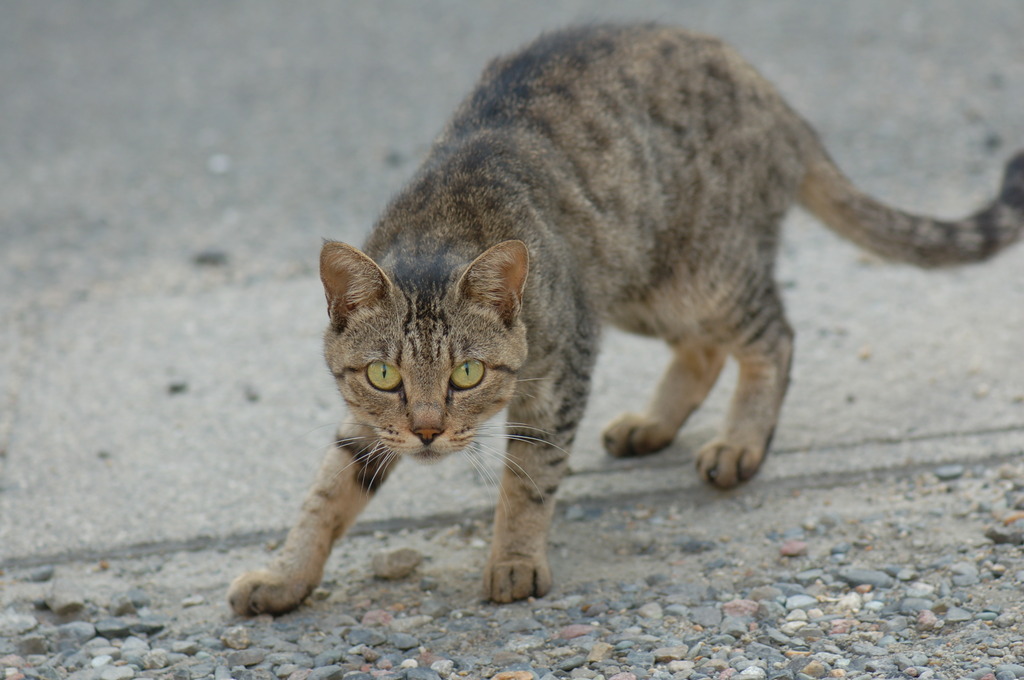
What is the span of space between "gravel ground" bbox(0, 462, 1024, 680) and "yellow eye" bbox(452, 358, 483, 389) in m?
0.69

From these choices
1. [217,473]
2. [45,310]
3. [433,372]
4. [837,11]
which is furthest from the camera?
[837,11]

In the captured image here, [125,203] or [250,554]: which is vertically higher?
[125,203]

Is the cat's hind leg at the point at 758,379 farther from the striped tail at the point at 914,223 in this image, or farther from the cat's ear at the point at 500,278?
the cat's ear at the point at 500,278

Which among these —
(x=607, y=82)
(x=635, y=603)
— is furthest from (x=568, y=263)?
(x=635, y=603)

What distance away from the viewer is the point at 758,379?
409 cm

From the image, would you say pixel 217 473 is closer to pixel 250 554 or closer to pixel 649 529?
pixel 250 554

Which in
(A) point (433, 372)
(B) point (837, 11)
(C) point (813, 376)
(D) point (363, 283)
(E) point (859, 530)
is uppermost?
(B) point (837, 11)

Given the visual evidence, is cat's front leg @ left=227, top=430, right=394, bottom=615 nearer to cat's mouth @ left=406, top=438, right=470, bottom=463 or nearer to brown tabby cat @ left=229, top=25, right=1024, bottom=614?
brown tabby cat @ left=229, top=25, right=1024, bottom=614

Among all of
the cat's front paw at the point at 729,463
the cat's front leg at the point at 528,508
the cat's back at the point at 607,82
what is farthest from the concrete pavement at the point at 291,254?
the cat's back at the point at 607,82

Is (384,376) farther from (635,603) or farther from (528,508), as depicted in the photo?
(635,603)

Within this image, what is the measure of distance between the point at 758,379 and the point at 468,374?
1.40 metres

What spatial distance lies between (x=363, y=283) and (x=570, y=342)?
0.70m

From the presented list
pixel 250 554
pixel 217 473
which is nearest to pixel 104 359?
pixel 217 473

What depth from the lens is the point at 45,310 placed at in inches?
213
